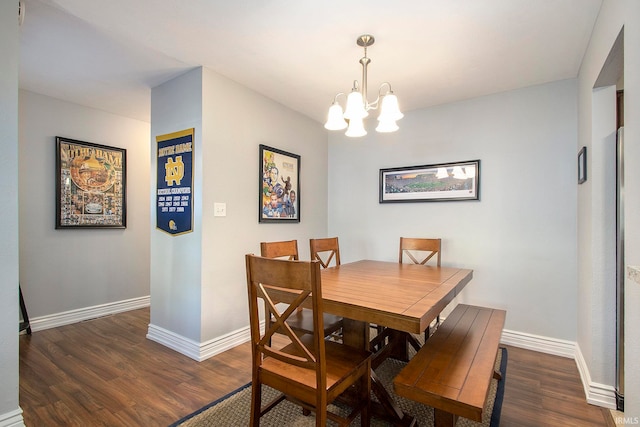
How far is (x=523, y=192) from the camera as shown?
2809 millimetres

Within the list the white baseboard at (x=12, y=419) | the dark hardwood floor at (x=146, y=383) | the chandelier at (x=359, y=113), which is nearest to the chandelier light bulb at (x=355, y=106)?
the chandelier at (x=359, y=113)

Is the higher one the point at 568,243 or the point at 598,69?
the point at 598,69

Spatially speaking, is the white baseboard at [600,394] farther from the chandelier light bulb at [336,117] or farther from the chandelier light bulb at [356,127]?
the chandelier light bulb at [336,117]

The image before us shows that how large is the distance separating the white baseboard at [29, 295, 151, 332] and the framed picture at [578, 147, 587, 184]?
475 centimetres

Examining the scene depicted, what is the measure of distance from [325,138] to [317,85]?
4.02 ft

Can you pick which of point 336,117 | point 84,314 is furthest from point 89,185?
point 336,117

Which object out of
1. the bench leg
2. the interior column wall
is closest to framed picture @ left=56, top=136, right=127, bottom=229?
the interior column wall

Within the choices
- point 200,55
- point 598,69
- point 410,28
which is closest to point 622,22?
point 598,69

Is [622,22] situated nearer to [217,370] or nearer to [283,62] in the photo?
Result: [283,62]

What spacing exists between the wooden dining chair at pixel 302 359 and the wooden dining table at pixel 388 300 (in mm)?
160

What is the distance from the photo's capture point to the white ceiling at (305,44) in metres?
1.79

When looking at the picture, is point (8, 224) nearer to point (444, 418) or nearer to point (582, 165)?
point (444, 418)

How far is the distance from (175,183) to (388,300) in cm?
214

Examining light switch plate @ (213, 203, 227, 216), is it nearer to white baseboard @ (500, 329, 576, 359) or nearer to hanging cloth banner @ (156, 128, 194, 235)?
hanging cloth banner @ (156, 128, 194, 235)
